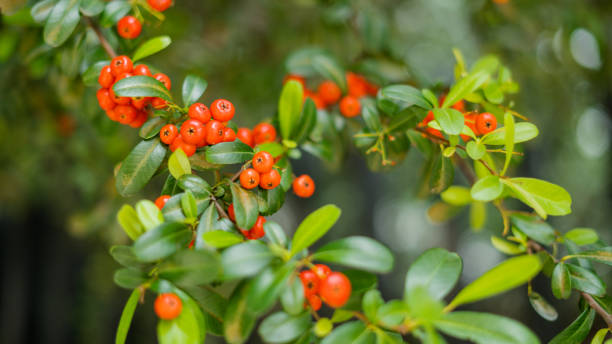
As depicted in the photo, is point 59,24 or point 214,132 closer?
point 214,132

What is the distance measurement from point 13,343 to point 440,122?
221 inches

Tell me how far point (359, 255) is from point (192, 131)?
17.2 inches

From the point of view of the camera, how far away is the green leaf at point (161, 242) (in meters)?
0.66

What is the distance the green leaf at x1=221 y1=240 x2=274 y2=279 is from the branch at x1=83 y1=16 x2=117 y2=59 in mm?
723

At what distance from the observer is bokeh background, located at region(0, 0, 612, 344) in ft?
5.43

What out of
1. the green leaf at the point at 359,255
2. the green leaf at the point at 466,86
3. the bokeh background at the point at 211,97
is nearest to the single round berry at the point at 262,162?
the green leaf at the point at 359,255

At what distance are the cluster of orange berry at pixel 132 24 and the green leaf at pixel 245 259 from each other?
77 centimetres

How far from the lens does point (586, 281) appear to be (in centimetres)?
87

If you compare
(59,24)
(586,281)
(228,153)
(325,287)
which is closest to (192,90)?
(228,153)

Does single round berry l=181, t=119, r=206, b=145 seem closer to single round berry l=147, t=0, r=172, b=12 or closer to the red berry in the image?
the red berry

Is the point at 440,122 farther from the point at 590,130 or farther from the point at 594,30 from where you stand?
the point at 590,130

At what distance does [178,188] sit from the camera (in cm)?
86

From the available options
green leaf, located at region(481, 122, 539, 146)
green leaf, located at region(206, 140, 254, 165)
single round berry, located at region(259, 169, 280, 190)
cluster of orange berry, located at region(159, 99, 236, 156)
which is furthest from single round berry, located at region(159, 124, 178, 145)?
green leaf, located at region(481, 122, 539, 146)

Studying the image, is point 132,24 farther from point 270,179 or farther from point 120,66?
point 270,179
